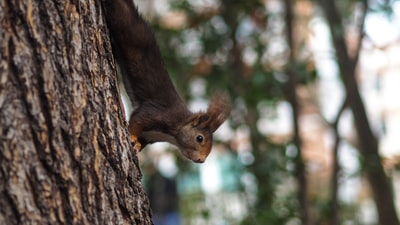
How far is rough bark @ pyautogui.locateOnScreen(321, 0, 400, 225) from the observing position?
4.46 metres

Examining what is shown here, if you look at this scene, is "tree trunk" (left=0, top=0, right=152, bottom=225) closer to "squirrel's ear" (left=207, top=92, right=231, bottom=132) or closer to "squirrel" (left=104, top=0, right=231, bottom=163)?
"squirrel" (left=104, top=0, right=231, bottom=163)

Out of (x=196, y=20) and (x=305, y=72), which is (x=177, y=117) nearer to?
(x=305, y=72)

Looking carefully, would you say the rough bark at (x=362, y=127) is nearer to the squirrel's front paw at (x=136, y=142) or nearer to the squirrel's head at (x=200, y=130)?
the squirrel's head at (x=200, y=130)

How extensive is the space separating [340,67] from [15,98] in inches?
128

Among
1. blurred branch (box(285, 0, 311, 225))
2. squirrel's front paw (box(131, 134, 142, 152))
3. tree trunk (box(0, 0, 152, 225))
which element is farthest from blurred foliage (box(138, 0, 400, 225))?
tree trunk (box(0, 0, 152, 225))

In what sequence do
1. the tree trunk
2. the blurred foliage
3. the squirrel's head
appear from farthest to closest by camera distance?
the blurred foliage → the squirrel's head → the tree trunk

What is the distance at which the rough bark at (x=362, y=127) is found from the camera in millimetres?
4457

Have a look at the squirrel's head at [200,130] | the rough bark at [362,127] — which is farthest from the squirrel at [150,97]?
the rough bark at [362,127]

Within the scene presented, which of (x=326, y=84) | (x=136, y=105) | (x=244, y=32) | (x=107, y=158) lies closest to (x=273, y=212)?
(x=244, y=32)

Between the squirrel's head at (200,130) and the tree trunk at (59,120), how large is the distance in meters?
1.41

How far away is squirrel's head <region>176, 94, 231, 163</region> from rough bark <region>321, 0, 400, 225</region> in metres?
1.38

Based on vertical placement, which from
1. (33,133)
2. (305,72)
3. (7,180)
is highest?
(305,72)

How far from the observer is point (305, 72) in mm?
4418

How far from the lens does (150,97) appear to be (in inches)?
121
